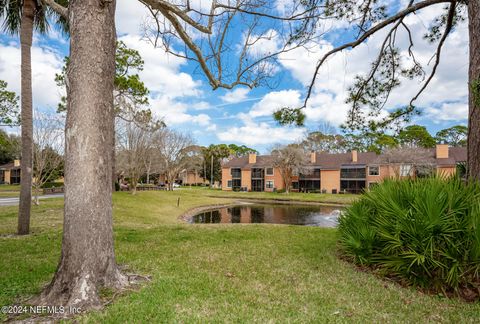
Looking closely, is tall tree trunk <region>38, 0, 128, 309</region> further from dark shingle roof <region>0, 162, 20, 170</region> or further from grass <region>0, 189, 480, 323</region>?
dark shingle roof <region>0, 162, 20, 170</region>

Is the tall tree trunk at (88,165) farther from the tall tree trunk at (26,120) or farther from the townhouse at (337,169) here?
the townhouse at (337,169)

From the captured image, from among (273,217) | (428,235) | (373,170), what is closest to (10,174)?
(273,217)

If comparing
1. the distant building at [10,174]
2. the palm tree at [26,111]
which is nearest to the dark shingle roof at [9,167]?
the distant building at [10,174]

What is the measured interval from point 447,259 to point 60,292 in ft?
17.6

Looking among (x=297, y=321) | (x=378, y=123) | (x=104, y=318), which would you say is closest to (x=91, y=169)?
(x=104, y=318)

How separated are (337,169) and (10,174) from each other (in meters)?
61.1

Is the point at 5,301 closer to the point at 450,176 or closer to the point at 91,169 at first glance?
the point at 91,169

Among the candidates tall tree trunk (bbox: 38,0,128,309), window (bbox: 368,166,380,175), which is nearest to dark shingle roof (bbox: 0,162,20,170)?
window (bbox: 368,166,380,175)

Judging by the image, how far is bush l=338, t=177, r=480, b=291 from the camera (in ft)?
13.3

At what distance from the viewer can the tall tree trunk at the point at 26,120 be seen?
7.81 metres

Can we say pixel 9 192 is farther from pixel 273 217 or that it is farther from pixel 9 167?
pixel 273 217

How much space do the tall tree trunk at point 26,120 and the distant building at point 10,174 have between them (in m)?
57.4

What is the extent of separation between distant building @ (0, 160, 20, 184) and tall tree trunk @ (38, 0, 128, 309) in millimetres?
63449

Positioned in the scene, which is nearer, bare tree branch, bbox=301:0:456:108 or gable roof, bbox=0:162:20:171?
bare tree branch, bbox=301:0:456:108
